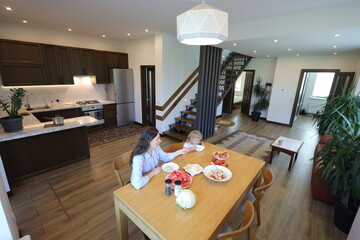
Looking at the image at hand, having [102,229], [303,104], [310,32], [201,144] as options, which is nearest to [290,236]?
[201,144]

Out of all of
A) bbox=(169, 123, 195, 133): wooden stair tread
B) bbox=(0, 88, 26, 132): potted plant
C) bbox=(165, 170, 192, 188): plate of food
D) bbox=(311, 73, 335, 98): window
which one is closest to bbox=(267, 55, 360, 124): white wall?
bbox=(311, 73, 335, 98): window

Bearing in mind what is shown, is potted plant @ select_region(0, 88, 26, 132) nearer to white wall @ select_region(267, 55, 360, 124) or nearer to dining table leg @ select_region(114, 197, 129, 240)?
dining table leg @ select_region(114, 197, 129, 240)

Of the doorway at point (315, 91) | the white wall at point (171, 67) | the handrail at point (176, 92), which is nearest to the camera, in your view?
the white wall at point (171, 67)

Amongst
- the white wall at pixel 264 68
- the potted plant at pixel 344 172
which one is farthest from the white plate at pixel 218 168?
the white wall at pixel 264 68

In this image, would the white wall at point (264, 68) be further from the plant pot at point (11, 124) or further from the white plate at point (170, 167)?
the plant pot at point (11, 124)

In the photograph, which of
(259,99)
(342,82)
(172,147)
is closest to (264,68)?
(259,99)

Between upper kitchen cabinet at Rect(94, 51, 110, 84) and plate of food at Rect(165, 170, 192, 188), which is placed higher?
→ upper kitchen cabinet at Rect(94, 51, 110, 84)

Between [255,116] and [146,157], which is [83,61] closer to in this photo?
[146,157]

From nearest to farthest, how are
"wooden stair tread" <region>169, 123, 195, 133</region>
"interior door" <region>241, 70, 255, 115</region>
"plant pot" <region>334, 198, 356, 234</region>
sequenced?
"plant pot" <region>334, 198, 356, 234</region> → "wooden stair tread" <region>169, 123, 195, 133</region> → "interior door" <region>241, 70, 255, 115</region>

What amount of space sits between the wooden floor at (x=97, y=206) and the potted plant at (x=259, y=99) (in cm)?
358

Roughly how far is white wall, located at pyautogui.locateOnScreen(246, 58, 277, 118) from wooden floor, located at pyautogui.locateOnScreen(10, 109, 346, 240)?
445cm

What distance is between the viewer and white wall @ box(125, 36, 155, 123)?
4.81 meters

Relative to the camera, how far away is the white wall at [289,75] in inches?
199

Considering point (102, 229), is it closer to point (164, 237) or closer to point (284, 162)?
point (164, 237)
